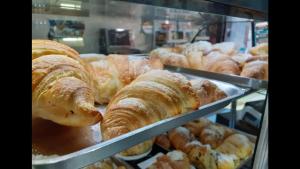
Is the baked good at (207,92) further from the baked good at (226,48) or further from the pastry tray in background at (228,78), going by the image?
the baked good at (226,48)

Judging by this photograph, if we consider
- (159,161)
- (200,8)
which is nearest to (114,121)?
(159,161)

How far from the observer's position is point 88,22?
1.02 m

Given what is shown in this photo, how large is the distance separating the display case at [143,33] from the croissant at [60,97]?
0.05 meters

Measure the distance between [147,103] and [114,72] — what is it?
214 mm

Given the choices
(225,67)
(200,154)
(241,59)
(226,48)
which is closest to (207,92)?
(200,154)

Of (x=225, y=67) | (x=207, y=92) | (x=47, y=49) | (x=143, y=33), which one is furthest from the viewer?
(x=143, y=33)

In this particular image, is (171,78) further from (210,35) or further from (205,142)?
(210,35)

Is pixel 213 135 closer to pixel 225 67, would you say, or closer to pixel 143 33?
pixel 225 67

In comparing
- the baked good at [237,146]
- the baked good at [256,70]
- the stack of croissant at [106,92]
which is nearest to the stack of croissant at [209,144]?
the baked good at [237,146]

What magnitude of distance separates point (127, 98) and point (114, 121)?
0.09 meters

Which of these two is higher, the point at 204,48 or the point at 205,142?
the point at 204,48

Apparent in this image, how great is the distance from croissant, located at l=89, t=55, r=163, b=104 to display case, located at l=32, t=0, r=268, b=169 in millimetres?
48

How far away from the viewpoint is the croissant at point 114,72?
721mm

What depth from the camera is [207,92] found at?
2.69ft
